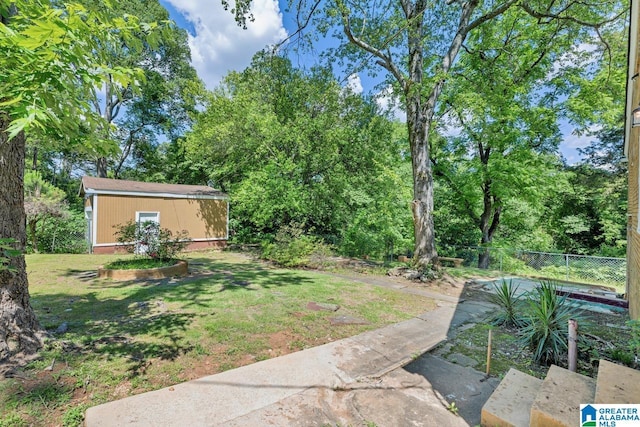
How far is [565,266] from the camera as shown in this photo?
10.3 meters

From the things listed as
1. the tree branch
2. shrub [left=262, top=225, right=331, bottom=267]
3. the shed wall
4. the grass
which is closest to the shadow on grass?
the grass

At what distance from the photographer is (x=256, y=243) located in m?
17.6

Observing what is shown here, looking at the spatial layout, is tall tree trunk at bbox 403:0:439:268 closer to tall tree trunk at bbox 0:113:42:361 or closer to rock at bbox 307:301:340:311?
rock at bbox 307:301:340:311

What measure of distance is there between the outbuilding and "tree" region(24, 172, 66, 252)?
41.8 inches

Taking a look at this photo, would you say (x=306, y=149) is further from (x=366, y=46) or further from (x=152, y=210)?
(x=152, y=210)

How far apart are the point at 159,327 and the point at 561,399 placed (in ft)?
15.8

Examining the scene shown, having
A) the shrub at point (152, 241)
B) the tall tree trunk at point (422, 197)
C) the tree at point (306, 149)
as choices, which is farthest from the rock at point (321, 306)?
the tree at point (306, 149)

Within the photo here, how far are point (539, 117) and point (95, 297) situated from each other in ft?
53.9

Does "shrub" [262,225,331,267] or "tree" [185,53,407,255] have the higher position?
"tree" [185,53,407,255]

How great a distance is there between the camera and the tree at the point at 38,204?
10578 mm

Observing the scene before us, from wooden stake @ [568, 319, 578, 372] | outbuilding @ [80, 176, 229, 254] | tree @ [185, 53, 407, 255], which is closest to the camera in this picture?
wooden stake @ [568, 319, 578, 372]

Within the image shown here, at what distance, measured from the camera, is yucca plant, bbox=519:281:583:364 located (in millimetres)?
3617

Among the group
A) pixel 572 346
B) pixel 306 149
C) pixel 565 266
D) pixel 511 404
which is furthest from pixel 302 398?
pixel 565 266

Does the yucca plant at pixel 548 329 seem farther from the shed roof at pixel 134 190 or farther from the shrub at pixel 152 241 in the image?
the shed roof at pixel 134 190
